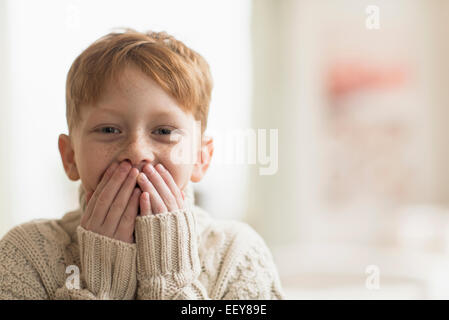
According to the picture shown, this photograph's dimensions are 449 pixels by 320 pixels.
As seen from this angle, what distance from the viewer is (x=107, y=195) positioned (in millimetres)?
608

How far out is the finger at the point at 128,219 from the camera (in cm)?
62

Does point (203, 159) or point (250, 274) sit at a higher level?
point (203, 159)

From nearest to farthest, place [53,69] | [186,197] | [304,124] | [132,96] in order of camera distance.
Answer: [132,96] → [186,197] → [53,69] → [304,124]

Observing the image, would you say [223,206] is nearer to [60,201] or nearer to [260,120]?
[260,120]

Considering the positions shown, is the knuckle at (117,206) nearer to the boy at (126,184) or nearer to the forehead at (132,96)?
the boy at (126,184)

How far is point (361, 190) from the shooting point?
2371mm

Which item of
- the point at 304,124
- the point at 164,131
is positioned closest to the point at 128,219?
the point at 164,131

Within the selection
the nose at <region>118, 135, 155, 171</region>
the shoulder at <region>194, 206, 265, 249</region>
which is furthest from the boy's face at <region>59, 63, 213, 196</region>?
the shoulder at <region>194, 206, 265, 249</region>

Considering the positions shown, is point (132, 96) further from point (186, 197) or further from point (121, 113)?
point (186, 197)

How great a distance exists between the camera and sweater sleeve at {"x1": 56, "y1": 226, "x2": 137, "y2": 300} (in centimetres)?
61

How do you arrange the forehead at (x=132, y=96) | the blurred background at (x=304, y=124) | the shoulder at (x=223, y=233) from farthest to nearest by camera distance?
the blurred background at (x=304, y=124) → the shoulder at (x=223, y=233) → the forehead at (x=132, y=96)

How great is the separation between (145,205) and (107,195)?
52mm

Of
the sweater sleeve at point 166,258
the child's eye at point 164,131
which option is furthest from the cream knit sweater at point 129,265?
the child's eye at point 164,131
